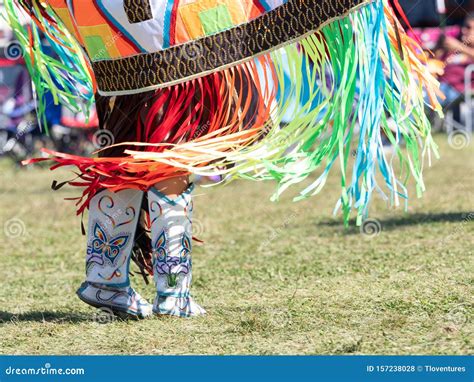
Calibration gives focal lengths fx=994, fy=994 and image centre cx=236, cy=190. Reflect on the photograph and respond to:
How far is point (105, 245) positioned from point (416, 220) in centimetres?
241

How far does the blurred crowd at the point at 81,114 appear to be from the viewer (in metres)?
9.29

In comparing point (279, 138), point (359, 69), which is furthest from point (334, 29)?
point (279, 138)

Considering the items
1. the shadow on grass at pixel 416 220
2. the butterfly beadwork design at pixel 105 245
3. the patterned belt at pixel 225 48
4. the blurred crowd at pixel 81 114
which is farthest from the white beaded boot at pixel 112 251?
the blurred crowd at pixel 81 114

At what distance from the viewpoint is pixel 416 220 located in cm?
532

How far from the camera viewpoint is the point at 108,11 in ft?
10.3

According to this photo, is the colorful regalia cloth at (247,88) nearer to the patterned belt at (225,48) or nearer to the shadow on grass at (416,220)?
the patterned belt at (225,48)

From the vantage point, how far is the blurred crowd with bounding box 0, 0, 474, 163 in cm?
929

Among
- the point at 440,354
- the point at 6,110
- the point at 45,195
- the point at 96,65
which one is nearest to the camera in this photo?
the point at 440,354

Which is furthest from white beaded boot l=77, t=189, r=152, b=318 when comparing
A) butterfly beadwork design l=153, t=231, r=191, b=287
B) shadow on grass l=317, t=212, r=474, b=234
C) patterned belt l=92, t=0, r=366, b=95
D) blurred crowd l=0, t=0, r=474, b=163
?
blurred crowd l=0, t=0, r=474, b=163

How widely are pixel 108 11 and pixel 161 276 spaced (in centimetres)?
88

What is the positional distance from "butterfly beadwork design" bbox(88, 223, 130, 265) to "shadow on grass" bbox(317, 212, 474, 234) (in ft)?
6.42

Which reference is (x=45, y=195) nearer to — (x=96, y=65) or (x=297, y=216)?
(x=297, y=216)

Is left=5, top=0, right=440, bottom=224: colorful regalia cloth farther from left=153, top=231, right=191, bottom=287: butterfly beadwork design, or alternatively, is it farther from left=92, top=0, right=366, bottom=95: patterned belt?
left=153, top=231, right=191, bottom=287: butterfly beadwork design

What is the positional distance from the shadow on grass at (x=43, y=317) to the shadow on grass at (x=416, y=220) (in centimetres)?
192
